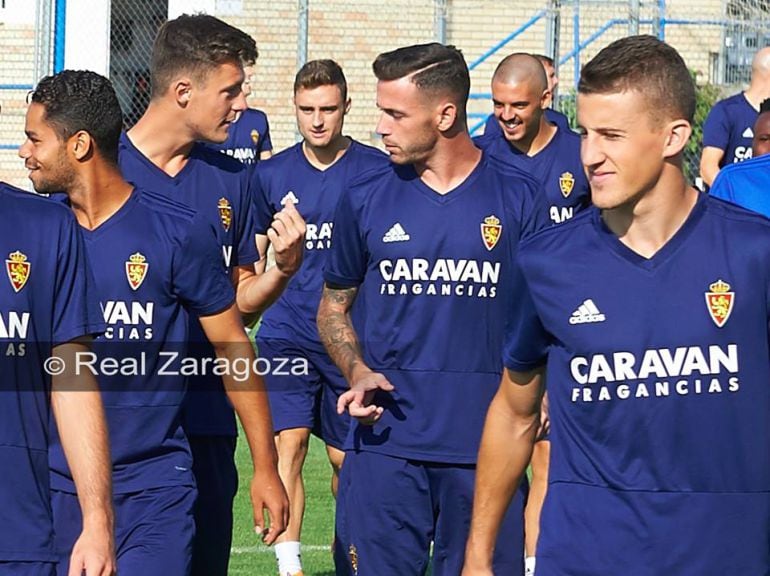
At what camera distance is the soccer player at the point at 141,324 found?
549cm

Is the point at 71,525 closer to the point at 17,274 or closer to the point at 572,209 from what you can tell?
the point at 17,274

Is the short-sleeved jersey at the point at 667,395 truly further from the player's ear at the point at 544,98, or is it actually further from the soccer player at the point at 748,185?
the player's ear at the point at 544,98

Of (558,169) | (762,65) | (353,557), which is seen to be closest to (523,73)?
(558,169)

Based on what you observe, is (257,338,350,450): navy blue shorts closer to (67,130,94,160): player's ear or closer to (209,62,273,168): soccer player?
(209,62,273,168): soccer player

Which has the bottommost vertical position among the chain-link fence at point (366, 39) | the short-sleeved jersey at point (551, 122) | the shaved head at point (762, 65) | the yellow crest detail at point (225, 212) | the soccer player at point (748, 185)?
the yellow crest detail at point (225, 212)

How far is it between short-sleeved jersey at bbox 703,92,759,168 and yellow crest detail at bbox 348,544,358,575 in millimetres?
6401

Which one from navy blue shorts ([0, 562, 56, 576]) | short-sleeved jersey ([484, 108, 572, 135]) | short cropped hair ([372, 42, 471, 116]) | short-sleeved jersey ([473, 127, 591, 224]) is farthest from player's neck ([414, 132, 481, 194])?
short-sleeved jersey ([484, 108, 572, 135])

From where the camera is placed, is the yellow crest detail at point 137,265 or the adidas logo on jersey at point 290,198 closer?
the yellow crest detail at point 137,265

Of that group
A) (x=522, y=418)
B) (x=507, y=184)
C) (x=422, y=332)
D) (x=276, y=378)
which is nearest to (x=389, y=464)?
(x=422, y=332)

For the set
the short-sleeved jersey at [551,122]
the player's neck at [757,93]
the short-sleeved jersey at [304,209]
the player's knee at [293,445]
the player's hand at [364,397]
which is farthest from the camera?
the player's neck at [757,93]

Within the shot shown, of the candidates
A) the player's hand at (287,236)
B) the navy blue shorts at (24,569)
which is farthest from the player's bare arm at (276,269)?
the navy blue shorts at (24,569)

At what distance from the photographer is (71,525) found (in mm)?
5469

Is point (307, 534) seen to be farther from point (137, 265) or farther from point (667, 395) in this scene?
point (667, 395)

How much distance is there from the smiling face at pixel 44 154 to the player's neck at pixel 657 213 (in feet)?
6.83
